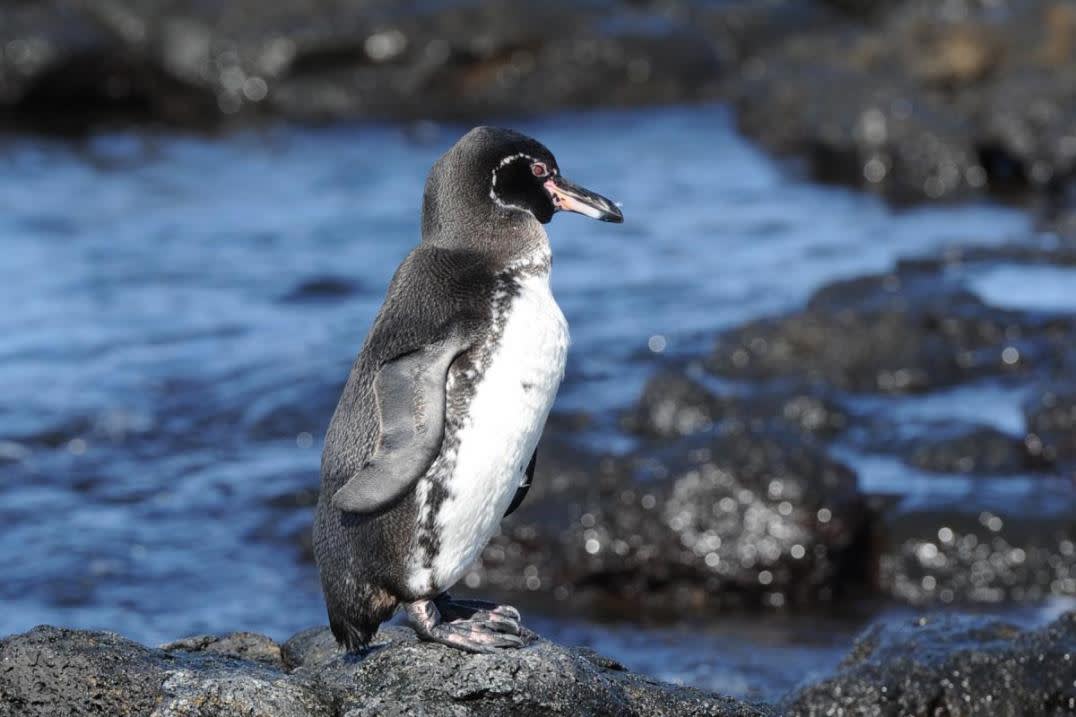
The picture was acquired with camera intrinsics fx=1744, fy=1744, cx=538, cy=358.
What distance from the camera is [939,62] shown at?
63.2 ft

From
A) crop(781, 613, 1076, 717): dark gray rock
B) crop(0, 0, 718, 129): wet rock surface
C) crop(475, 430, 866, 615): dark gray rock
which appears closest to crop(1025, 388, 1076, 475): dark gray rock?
crop(475, 430, 866, 615): dark gray rock

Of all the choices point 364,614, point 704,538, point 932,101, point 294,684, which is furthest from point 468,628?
point 932,101

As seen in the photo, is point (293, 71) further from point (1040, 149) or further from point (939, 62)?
point (1040, 149)

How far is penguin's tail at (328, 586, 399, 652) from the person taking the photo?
543 centimetres

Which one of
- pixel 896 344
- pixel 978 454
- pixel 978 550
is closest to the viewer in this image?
pixel 978 550

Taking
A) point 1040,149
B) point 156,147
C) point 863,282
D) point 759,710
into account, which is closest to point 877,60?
point 1040,149

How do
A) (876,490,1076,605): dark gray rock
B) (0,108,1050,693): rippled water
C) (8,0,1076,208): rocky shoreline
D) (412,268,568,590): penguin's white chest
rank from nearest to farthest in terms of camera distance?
(412,268,568,590): penguin's white chest, (876,490,1076,605): dark gray rock, (0,108,1050,693): rippled water, (8,0,1076,208): rocky shoreline

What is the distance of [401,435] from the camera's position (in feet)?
17.1

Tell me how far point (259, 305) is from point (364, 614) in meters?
9.90

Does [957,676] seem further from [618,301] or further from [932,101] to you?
[932,101]

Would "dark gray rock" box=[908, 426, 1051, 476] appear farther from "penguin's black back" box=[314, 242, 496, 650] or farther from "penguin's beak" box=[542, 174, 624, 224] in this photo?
"penguin's black back" box=[314, 242, 496, 650]

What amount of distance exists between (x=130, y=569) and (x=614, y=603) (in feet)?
9.42

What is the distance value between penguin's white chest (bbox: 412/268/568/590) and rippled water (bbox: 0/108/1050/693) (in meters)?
3.28

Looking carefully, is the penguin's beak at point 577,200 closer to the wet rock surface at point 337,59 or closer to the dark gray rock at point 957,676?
the dark gray rock at point 957,676
